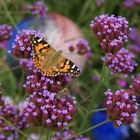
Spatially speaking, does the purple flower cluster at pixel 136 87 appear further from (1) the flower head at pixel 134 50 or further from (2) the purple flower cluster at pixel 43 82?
(1) the flower head at pixel 134 50

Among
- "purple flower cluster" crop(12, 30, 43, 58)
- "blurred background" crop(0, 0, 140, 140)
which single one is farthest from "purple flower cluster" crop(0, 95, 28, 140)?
"blurred background" crop(0, 0, 140, 140)

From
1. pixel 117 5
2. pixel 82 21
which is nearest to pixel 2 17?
pixel 82 21

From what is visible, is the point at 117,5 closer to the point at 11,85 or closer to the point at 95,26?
the point at 11,85

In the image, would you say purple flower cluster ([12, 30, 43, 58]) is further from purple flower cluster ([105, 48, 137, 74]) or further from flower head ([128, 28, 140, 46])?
flower head ([128, 28, 140, 46])

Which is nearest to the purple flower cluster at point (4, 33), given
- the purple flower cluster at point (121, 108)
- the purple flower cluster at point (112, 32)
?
the purple flower cluster at point (112, 32)

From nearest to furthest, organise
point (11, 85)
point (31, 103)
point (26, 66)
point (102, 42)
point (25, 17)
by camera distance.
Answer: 1. point (31, 103)
2. point (102, 42)
3. point (26, 66)
4. point (11, 85)
5. point (25, 17)

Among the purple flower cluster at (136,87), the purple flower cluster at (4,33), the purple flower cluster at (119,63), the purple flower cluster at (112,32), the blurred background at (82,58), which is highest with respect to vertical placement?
the purple flower cluster at (112,32)

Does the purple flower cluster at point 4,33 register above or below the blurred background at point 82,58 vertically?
above
